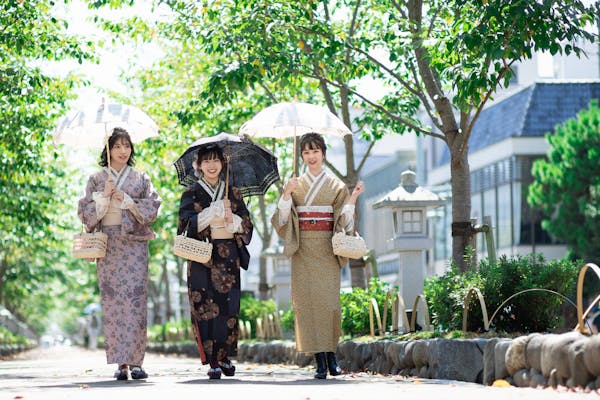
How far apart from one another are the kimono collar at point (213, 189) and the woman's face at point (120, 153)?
0.70m

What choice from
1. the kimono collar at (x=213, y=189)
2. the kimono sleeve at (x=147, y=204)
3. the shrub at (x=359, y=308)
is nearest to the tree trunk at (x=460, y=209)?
the shrub at (x=359, y=308)

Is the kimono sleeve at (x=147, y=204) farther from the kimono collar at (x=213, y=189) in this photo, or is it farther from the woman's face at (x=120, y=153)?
the kimono collar at (x=213, y=189)

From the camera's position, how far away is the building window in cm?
1455

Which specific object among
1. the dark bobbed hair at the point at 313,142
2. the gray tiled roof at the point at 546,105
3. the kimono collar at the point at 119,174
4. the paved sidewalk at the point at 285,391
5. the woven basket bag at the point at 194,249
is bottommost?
the paved sidewalk at the point at 285,391

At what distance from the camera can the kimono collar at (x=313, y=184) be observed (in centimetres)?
1014

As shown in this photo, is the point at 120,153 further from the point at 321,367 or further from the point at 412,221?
the point at 412,221

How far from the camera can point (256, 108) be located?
20984mm

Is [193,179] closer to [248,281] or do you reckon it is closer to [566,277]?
[566,277]

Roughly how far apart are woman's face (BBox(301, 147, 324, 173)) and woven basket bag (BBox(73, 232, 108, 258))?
74.4 inches

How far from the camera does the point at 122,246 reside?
33.7 ft

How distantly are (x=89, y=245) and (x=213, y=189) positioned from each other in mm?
1178

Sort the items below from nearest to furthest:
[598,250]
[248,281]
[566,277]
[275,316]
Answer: [566,277] < [275,316] < [598,250] < [248,281]

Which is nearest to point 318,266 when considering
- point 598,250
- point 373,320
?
point 373,320

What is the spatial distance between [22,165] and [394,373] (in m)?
11.4
